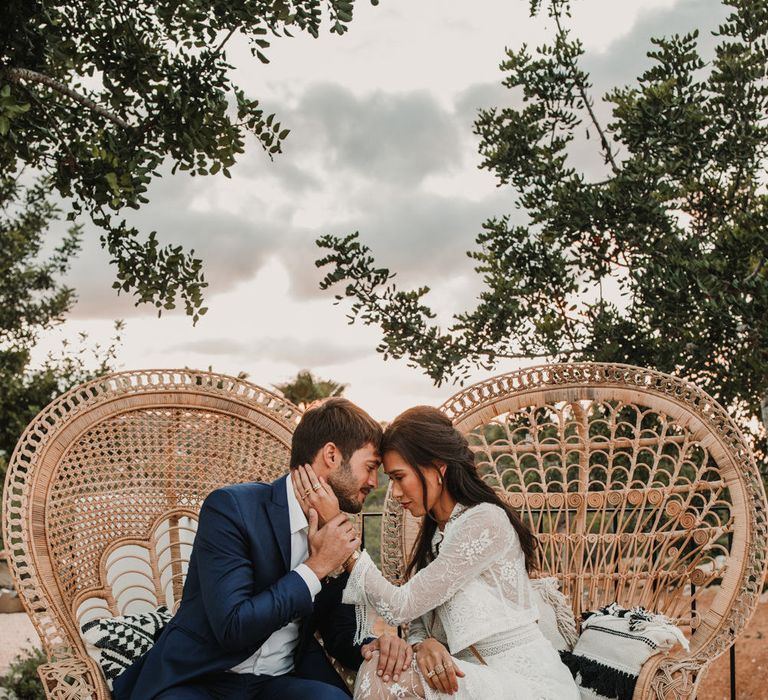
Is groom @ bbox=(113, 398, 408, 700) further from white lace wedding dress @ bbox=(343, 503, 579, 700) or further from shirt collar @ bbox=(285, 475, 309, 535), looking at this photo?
white lace wedding dress @ bbox=(343, 503, 579, 700)

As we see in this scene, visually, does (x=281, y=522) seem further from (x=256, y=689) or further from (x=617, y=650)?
(x=617, y=650)

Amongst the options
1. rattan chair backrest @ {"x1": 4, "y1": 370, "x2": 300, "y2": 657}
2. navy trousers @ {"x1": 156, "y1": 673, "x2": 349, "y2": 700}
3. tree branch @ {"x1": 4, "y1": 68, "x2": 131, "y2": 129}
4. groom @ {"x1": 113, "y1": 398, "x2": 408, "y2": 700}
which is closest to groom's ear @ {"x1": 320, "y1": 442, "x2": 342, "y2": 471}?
groom @ {"x1": 113, "y1": 398, "x2": 408, "y2": 700}

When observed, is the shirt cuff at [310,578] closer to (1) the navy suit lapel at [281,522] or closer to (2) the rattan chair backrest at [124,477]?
(1) the navy suit lapel at [281,522]

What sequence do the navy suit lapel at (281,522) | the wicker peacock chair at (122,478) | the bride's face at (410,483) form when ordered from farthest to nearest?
the wicker peacock chair at (122,478) → the bride's face at (410,483) → the navy suit lapel at (281,522)

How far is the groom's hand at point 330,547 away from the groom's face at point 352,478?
14 centimetres

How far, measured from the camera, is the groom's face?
250 centimetres

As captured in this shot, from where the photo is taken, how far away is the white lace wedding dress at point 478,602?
7.97 feet

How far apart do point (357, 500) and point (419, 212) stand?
9.83ft

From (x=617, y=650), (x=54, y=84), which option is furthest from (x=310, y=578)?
(x=54, y=84)


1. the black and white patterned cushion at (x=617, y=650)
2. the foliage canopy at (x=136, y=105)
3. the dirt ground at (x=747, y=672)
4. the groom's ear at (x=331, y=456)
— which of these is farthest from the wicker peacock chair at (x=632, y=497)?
the dirt ground at (x=747, y=672)

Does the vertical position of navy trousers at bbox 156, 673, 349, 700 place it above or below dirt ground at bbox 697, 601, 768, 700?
above

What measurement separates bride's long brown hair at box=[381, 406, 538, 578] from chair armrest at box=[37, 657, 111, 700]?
3.54ft

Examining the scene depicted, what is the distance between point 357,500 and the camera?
2529 millimetres

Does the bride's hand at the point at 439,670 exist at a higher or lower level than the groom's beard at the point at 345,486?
lower
